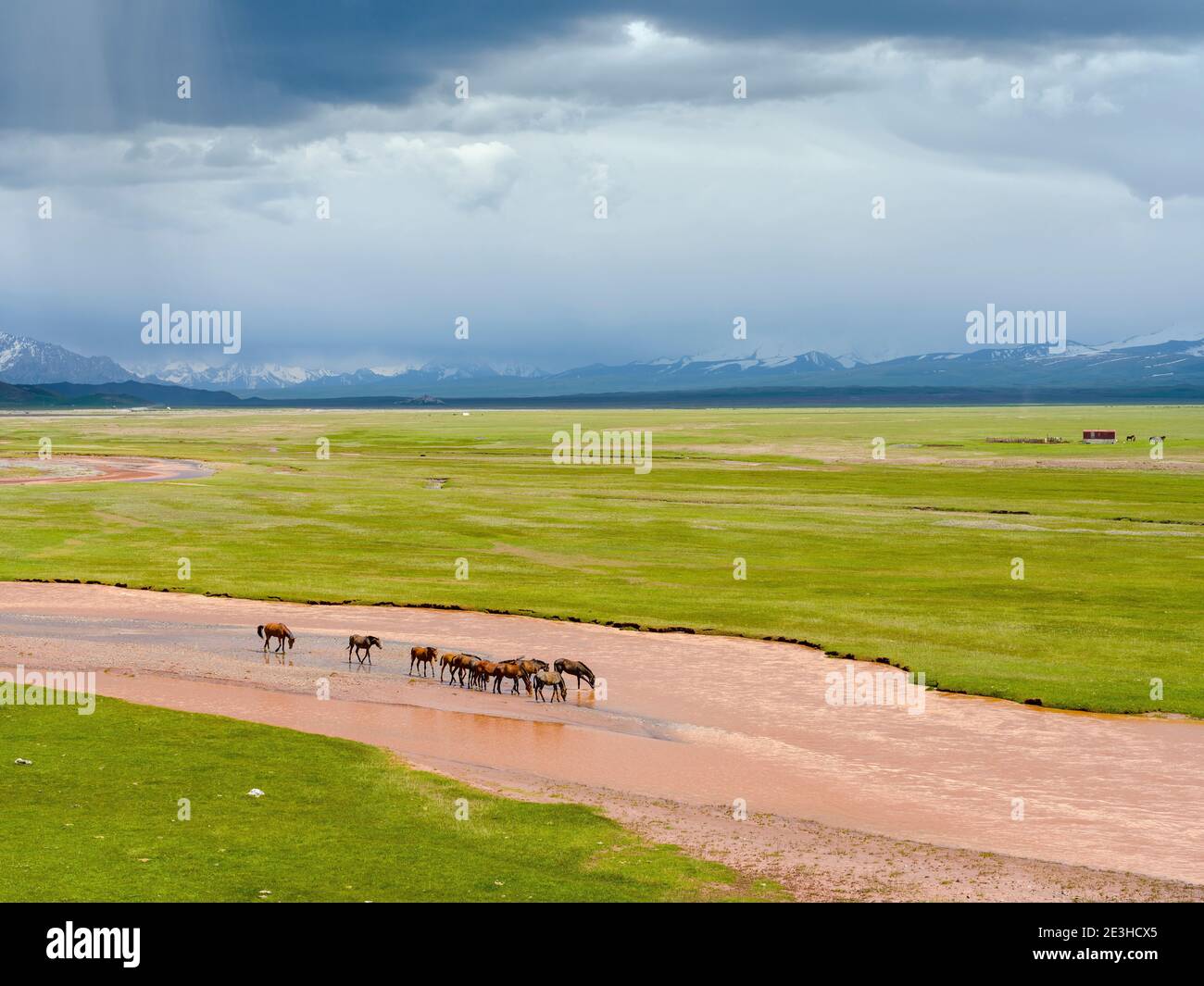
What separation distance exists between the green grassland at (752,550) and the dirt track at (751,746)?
3.68 metres

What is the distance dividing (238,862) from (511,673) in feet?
49.3

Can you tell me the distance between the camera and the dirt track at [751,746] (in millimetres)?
20812

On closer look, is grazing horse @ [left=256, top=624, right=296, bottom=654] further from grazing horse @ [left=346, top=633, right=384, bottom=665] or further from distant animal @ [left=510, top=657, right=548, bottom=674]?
distant animal @ [left=510, top=657, right=548, bottom=674]

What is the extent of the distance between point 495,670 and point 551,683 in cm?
205

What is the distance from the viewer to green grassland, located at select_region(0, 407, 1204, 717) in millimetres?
39812

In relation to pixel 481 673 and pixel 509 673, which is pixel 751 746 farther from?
pixel 481 673

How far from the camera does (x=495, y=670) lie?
111 ft

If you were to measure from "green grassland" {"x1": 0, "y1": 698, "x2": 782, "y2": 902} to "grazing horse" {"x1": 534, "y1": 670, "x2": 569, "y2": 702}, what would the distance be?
6600mm

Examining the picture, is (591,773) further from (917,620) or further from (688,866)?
Result: (917,620)

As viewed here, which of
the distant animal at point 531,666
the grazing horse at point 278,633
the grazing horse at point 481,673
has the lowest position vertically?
the grazing horse at point 481,673

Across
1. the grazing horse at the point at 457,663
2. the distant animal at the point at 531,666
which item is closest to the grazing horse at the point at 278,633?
the grazing horse at the point at 457,663

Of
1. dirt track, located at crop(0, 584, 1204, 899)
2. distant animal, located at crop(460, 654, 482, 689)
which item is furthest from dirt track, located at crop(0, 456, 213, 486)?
distant animal, located at crop(460, 654, 482, 689)

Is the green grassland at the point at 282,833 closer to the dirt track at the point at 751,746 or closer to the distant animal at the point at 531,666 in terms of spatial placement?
the dirt track at the point at 751,746
